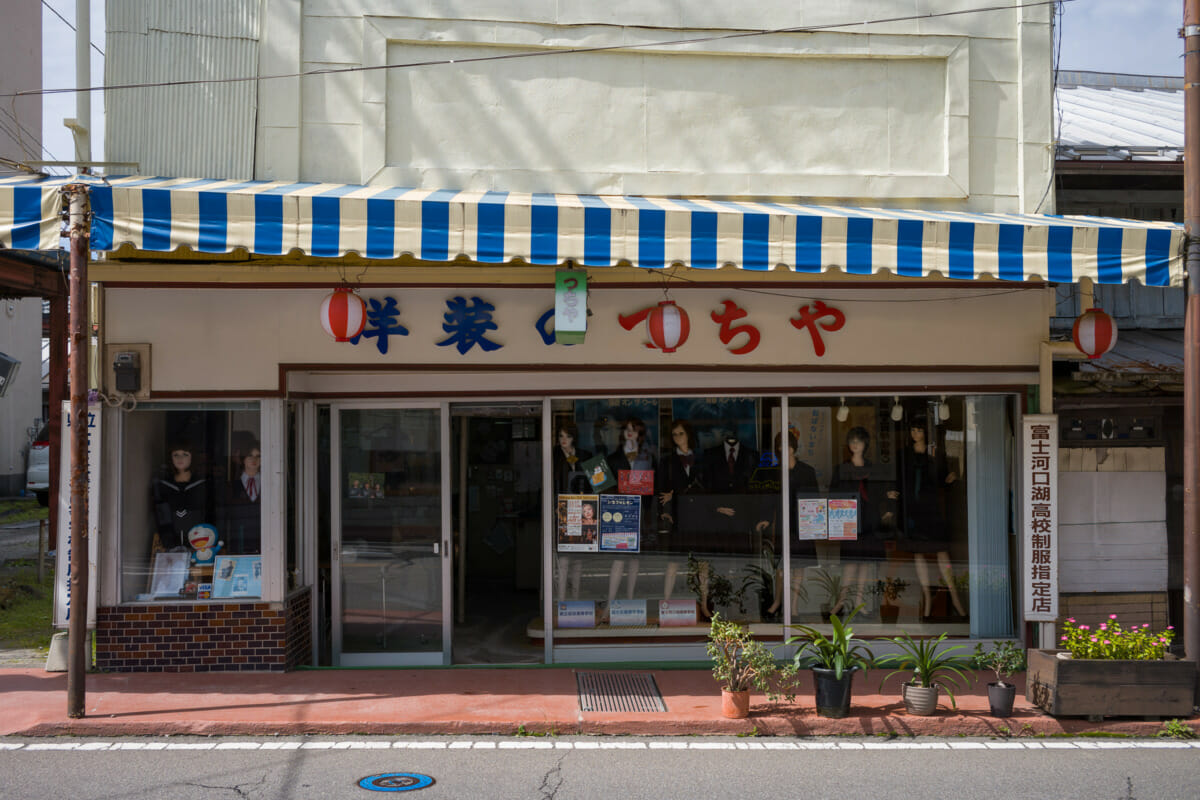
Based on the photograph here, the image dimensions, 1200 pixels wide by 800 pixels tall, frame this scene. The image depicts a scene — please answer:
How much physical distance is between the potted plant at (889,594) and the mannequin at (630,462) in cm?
247

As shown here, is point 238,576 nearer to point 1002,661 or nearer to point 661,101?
point 661,101

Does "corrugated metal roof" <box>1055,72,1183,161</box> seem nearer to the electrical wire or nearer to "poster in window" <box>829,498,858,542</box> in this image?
the electrical wire

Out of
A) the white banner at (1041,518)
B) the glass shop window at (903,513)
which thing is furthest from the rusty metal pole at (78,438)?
the white banner at (1041,518)

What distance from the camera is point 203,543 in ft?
29.4

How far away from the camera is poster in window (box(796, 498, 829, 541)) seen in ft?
31.4

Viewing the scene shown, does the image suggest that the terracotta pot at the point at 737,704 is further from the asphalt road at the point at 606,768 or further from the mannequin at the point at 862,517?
the mannequin at the point at 862,517

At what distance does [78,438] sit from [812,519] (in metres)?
6.54

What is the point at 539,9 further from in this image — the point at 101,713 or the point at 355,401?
the point at 101,713

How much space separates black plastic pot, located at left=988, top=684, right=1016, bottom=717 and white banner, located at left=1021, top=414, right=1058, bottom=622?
1.87 meters

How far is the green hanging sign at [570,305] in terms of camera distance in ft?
26.1

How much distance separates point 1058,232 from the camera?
7.76 meters

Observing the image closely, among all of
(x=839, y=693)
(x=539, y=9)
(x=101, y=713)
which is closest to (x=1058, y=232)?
(x=839, y=693)

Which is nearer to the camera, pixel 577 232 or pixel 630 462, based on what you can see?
pixel 577 232

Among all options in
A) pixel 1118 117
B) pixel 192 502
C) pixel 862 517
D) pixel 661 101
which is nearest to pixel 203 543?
pixel 192 502
